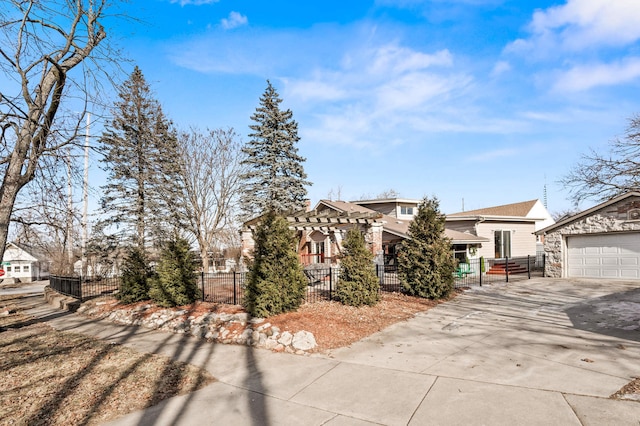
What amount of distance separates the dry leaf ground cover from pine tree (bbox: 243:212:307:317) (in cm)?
246

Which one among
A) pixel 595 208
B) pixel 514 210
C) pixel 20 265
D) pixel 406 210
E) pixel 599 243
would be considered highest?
pixel 514 210

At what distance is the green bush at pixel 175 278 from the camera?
9961 millimetres

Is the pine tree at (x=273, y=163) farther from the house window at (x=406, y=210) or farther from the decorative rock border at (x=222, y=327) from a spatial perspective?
the decorative rock border at (x=222, y=327)

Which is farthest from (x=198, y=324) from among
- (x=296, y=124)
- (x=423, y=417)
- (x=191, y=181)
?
(x=296, y=124)

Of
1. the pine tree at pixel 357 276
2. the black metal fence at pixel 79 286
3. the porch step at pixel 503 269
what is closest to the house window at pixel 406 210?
the porch step at pixel 503 269

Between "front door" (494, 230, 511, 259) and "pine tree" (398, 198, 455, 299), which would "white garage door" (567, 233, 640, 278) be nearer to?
"front door" (494, 230, 511, 259)

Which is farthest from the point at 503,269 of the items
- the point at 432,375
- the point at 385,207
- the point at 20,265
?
the point at 20,265

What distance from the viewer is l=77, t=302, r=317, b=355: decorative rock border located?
684 centimetres

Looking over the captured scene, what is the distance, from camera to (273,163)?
27.6 m

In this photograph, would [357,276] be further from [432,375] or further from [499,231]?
[499,231]

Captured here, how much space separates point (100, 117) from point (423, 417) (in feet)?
24.7

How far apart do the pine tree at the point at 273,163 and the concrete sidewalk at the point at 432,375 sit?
18.6m

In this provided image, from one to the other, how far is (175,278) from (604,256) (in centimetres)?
1835

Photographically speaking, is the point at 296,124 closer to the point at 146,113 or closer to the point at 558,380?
the point at 146,113
